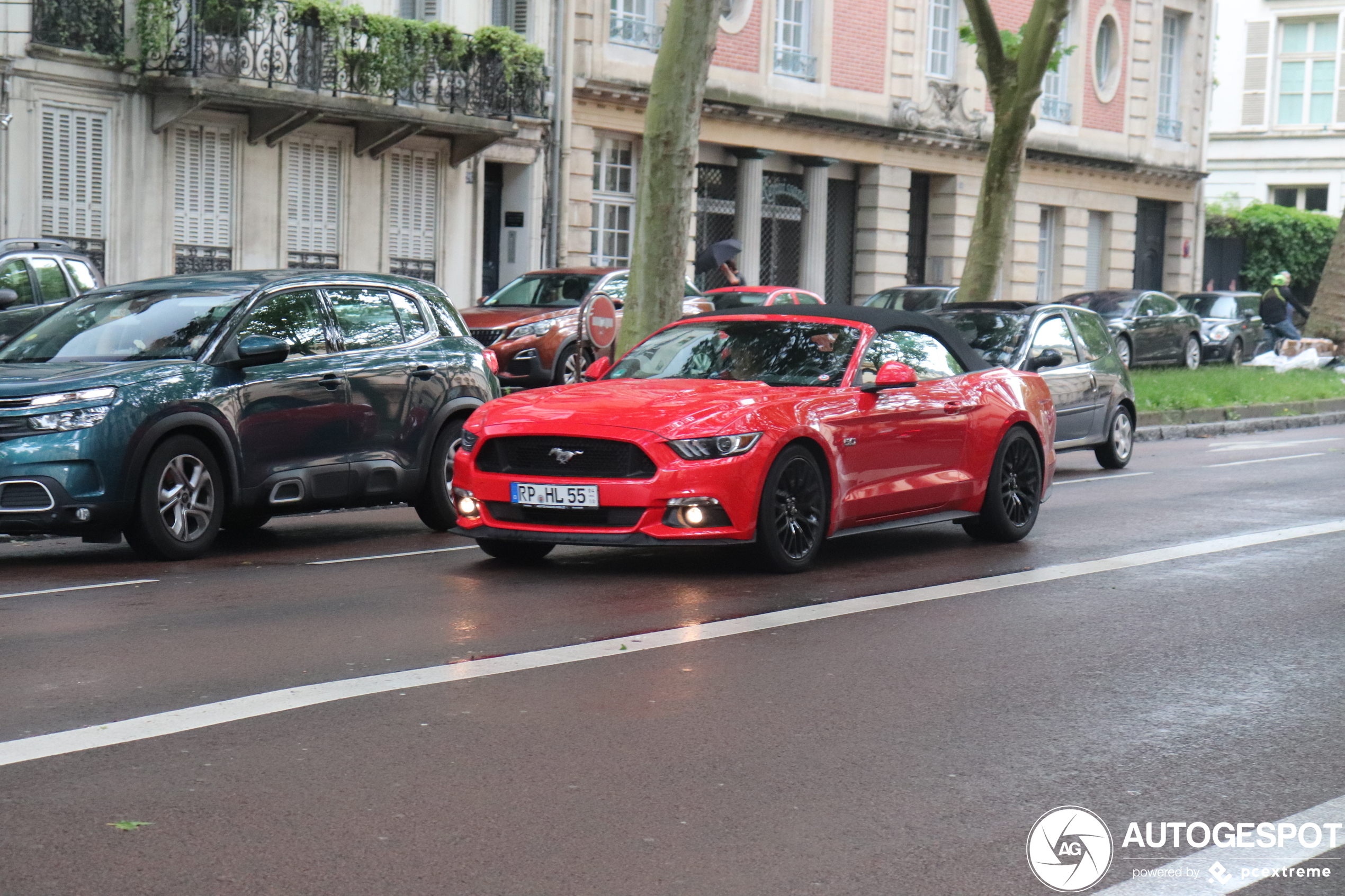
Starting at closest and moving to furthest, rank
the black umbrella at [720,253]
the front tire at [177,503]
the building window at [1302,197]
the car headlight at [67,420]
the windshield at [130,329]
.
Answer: the car headlight at [67,420] → the front tire at [177,503] → the windshield at [130,329] → the black umbrella at [720,253] → the building window at [1302,197]

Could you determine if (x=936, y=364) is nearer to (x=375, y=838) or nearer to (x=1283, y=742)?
(x=1283, y=742)

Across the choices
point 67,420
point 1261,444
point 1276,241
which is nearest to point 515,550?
point 67,420

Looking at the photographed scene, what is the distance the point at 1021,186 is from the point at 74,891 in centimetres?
3907

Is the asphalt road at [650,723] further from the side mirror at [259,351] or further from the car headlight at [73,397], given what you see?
the side mirror at [259,351]

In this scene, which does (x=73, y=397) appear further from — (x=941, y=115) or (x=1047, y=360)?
(x=941, y=115)

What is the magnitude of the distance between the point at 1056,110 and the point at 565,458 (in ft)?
115

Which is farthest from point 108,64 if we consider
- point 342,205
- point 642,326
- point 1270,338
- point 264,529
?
point 1270,338

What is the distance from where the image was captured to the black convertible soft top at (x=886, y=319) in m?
11.6

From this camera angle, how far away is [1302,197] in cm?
6212

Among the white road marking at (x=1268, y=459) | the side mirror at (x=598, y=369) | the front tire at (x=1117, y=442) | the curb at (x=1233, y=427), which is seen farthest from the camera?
the curb at (x=1233, y=427)

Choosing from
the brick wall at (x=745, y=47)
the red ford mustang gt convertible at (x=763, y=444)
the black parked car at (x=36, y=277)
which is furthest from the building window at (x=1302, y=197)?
the red ford mustang gt convertible at (x=763, y=444)

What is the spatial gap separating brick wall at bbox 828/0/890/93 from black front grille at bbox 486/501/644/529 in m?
27.1

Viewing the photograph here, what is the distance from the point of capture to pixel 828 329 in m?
11.4

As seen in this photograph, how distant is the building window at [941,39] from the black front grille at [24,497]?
3115 centimetres
